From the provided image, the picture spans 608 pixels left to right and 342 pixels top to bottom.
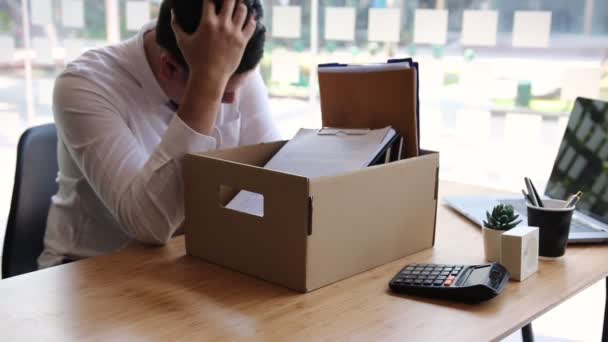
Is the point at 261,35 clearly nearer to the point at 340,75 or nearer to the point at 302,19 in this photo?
the point at 340,75

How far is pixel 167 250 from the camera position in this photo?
1.20m

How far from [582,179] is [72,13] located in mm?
2708

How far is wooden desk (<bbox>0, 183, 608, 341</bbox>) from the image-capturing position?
2.80 ft

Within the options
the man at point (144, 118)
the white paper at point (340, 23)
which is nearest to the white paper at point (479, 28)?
the white paper at point (340, 23)

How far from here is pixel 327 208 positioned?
38.9 inches

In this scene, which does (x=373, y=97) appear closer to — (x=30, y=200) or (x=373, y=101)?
(x=373, y=101)

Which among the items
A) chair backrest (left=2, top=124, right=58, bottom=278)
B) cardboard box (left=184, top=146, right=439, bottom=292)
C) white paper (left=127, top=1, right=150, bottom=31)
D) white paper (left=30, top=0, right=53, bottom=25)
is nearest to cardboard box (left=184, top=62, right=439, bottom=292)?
cardboard box (left=184, top=146, right=439, bottom=292)

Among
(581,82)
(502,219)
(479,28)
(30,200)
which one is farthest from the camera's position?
(479,28)

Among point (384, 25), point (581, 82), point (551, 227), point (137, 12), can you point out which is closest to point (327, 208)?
point (551, 227)

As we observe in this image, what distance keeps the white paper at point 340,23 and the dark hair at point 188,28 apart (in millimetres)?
1420

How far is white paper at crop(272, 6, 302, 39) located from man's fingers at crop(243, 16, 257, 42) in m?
1.60

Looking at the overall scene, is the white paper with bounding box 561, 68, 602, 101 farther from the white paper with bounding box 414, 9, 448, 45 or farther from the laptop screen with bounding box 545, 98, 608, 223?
the laptop screen with bounding box 545, 98, 608, 223

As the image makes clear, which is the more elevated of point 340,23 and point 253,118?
point 340,23

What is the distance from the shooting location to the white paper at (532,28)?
2332 millimetres
